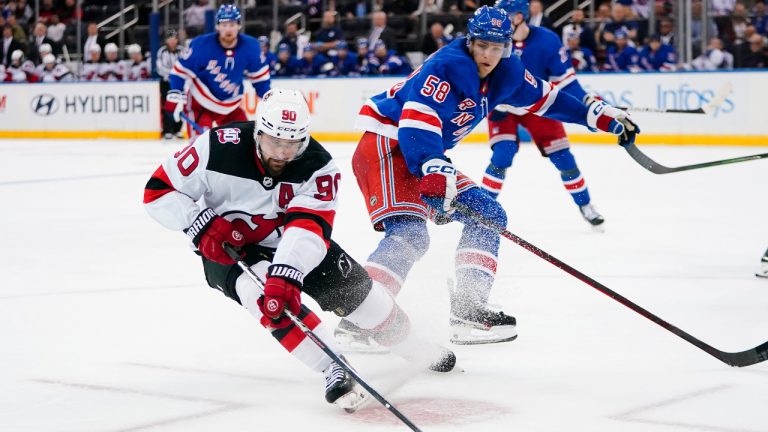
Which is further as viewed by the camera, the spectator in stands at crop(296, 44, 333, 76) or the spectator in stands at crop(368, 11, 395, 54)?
the spectator in stands at crop(296, 44, 333, 76)

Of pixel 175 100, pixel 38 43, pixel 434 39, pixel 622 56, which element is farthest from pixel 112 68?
pixel 175 100

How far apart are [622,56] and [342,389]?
33.4ft

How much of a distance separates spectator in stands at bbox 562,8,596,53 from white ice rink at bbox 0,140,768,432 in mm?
5758

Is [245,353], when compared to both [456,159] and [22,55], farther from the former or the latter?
[22,55]

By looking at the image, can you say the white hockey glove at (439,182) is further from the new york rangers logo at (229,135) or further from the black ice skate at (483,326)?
the new york rangers logo at (229,135)

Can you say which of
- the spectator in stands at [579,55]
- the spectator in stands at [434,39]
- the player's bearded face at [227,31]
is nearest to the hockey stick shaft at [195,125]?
the player's bearded face at [227,31]

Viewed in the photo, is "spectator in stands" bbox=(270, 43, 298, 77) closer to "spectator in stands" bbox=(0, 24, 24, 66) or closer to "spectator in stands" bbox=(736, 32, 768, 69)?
"spectator in stands" bbox=(0, 24, 24, 66)

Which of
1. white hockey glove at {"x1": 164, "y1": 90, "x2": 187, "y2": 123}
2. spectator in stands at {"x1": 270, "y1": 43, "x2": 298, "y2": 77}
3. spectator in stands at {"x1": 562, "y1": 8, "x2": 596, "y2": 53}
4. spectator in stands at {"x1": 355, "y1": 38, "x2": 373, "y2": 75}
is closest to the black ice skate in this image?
white hockey glove at {"x1": 164, "y1": 90, "x2": 187, "y2": 123}

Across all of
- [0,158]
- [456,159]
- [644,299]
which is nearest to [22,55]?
[0,158]

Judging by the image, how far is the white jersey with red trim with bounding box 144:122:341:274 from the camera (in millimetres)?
3037

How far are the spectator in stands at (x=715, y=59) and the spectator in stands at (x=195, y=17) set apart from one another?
7172 mm

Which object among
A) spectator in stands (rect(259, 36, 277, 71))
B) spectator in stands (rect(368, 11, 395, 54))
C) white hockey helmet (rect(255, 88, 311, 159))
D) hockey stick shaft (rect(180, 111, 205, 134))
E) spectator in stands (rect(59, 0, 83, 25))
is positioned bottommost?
spectator in stands (rect(59, 0, 83, 25))

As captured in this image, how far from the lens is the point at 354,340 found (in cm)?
363

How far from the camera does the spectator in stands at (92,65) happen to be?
53.4ft
